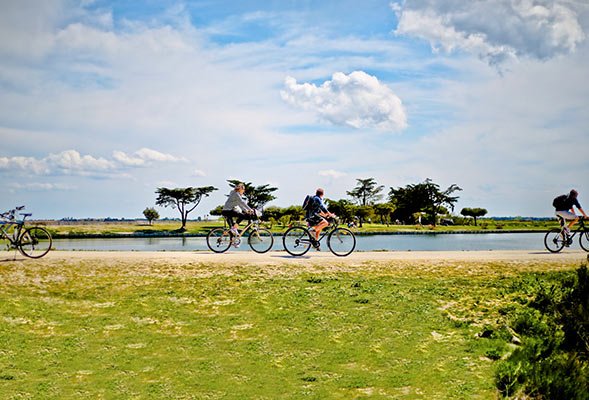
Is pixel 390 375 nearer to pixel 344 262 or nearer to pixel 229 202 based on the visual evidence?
pixel 344 262

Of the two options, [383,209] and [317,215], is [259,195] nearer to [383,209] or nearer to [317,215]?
[383,209]

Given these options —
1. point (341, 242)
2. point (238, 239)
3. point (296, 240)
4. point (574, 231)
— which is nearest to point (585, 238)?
point (574, 231)

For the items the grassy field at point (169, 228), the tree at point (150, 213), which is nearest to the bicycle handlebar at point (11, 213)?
the grassy field at point (169, 228)

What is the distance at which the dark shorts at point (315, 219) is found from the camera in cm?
1511

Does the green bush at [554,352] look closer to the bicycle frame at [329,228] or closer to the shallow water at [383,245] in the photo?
the bicycle frame at [329,228]

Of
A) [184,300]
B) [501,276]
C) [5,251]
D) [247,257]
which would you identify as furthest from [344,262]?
[5,251]

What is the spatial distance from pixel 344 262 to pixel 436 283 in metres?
3.30

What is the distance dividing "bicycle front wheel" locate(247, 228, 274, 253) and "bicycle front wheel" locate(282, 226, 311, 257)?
0.91 metres

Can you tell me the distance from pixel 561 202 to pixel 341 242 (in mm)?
9608

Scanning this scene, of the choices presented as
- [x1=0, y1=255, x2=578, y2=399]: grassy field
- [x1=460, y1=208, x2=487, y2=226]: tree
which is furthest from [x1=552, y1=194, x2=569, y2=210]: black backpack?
[x1=460, y1=208, x2=487, y2=226]: tree

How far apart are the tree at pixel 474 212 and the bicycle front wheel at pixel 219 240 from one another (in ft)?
344

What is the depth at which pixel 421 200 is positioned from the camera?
360ft

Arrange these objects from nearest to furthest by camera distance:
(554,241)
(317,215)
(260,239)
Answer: (317,215), (260,239), (554,241)

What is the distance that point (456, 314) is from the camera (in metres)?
8.34
